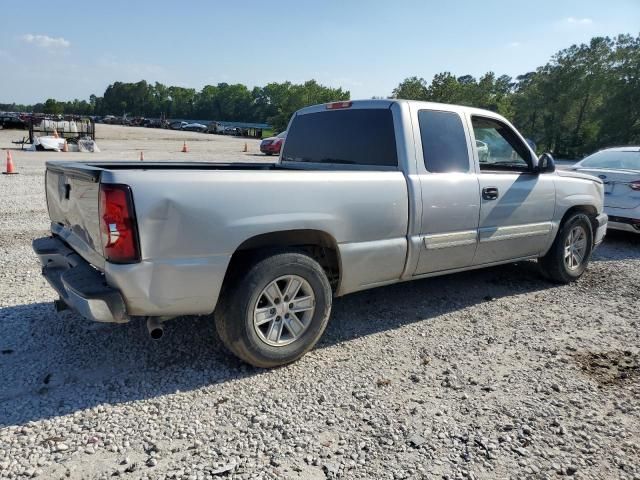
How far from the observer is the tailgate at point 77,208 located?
2.87 metres

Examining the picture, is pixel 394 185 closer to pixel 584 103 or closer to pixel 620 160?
pixel 620 160

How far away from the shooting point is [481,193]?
172 inches

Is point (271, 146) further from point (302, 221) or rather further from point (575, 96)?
point (575, 96)

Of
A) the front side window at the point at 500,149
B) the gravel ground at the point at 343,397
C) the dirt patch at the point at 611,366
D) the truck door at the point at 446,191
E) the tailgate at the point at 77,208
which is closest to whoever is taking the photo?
the gravel ground at the point at 343,397

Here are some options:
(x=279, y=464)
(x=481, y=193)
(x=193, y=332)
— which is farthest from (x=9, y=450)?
(x=481, y=193)

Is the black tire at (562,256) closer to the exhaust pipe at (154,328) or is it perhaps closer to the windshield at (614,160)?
the windshield at (614,160)

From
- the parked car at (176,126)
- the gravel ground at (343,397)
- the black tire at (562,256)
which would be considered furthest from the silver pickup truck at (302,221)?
the parked car at (176,126)

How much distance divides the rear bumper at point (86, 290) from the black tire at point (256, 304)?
2.10 ft

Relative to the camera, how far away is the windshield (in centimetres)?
807

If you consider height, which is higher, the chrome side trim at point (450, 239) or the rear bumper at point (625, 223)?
the chrome side trim at point (450, 239)

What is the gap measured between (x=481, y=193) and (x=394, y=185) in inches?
43.5

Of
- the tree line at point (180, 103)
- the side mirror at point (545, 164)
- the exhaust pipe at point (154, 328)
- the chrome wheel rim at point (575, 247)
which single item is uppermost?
the tree line at point (180, 103)

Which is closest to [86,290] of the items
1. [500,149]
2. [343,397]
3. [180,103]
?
[343,397]

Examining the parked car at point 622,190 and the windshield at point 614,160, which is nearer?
the parked car at point 622,190
